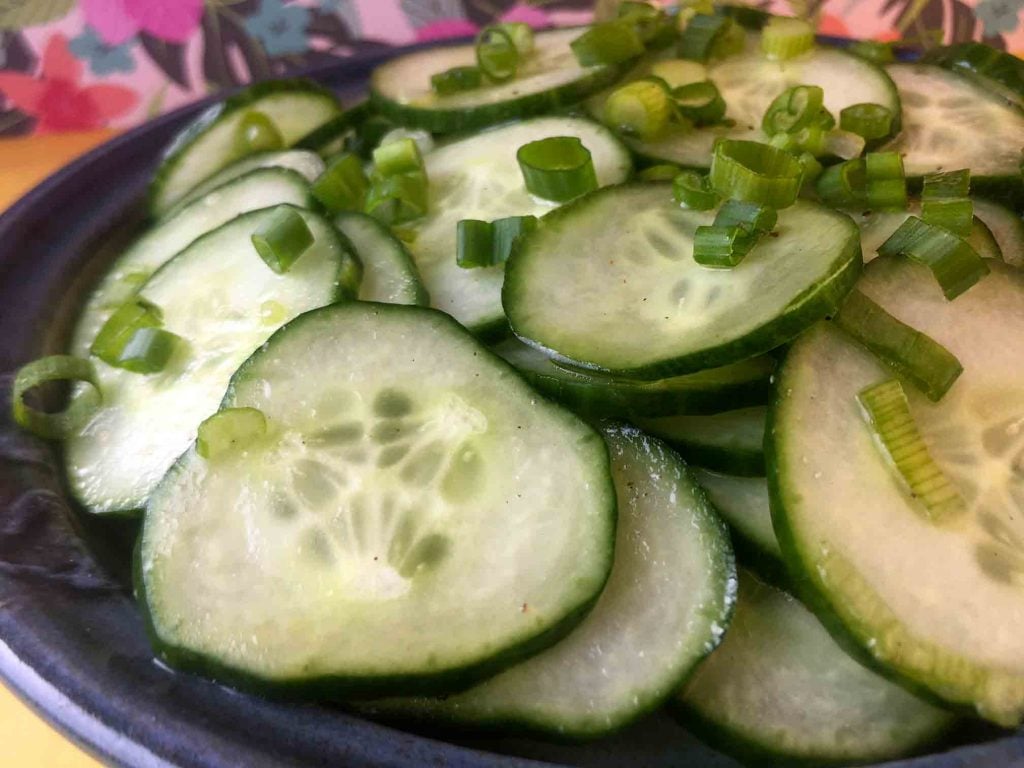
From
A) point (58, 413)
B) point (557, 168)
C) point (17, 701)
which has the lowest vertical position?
point (17, 701)

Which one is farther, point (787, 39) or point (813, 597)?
point (787, 39)

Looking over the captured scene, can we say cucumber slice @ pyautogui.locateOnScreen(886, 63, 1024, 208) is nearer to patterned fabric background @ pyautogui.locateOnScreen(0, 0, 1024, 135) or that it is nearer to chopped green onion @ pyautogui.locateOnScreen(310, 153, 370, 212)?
chopped green onion @ pyautogui.locateOnScreen(310, 153, 370, 212)

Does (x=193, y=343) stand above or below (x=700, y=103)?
below

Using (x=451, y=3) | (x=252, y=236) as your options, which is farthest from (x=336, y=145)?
(x=451, y=3)

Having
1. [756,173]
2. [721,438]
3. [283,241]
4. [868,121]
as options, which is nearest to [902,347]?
[721,438]

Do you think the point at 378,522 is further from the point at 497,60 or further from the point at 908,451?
the point at 497,60

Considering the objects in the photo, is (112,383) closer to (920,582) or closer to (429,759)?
(429,759)
